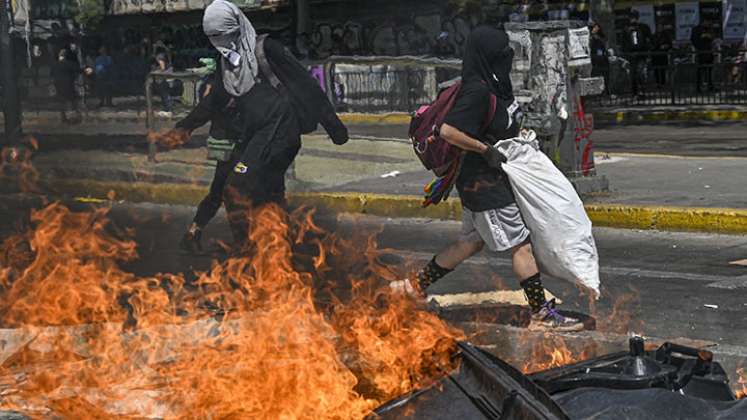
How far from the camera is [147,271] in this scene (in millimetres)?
9867

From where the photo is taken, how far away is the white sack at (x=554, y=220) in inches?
271

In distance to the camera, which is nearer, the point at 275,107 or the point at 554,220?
the point at 554,220

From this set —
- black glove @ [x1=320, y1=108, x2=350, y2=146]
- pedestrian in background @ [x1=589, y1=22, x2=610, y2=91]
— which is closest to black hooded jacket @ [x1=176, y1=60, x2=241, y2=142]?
black glove @ [x1=320, y1=108, x2=350, y2=146]

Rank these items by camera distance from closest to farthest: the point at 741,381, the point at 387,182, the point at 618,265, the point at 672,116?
the point at 741,381
the point at 618,265
the point at 387,182
the point at 672,116

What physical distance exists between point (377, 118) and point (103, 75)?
10.2 m

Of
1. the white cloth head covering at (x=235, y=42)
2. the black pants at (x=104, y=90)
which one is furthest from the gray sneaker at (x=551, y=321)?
the black pants at (x=104, y=90)

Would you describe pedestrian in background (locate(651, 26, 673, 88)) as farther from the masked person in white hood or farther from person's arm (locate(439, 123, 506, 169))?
→ person's arm (locate(439, 123, 506, 169))

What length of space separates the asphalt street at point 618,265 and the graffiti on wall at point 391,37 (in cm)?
1022

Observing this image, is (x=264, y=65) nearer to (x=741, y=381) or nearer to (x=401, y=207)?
(x=401, y=207)

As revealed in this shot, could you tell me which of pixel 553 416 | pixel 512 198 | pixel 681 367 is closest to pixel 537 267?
pixel 512 198

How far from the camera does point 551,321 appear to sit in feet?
22.9

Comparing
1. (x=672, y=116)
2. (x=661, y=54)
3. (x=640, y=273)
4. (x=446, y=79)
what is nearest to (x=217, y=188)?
(x=640, y=273)

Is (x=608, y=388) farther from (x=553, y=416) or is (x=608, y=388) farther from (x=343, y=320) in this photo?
(x=343, y=320)

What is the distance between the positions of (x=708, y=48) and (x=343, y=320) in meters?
24.6
